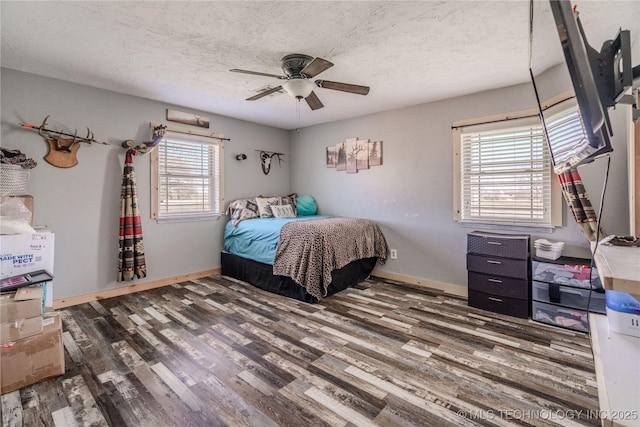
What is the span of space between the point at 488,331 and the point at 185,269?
12.0 feet

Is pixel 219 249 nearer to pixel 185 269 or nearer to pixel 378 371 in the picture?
pixel 185 269

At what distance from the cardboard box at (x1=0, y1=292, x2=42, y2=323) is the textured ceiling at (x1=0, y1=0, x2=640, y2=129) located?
183 centimetres

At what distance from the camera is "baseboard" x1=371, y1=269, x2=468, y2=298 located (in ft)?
11.4

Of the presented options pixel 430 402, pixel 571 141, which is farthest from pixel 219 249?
pixel 571 141

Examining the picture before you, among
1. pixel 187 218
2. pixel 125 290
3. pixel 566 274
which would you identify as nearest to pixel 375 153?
pixel 566 274

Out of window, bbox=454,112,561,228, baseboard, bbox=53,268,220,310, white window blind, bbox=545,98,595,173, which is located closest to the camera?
white window blind, bbox=545,98,595,173

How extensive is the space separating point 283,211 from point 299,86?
2425mm

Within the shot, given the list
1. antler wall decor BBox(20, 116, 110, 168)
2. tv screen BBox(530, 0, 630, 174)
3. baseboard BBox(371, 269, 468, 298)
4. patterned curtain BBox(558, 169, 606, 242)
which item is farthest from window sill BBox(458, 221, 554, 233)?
antler wall decor BBox(20, 116, 110, 168)

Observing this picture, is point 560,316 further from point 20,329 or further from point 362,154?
point 20,329

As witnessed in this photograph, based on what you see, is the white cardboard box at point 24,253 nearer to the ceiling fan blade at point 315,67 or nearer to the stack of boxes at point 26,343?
the stack of boxes at point 26,343

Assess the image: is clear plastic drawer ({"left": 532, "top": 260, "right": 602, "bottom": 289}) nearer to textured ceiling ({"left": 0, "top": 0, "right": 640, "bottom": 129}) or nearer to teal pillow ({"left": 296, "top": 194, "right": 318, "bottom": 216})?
textured ceiling ({"left": 0, "top": 0, "right": 640, "bottom": 129})

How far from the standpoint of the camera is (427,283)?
3779mm

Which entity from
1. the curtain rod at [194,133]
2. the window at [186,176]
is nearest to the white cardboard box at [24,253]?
the window at [186,176]

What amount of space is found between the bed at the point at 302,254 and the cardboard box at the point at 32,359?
191cm
